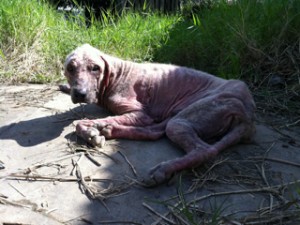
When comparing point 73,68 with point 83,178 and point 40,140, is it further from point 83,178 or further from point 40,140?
point 83,178

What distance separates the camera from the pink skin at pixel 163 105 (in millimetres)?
3074

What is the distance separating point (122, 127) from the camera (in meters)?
3.32

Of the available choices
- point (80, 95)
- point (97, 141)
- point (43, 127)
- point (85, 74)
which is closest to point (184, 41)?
point (85, 74)

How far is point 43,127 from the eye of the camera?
354 cm

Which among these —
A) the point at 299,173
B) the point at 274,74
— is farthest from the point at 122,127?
the point at 274,74

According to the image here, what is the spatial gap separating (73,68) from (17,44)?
2397mm

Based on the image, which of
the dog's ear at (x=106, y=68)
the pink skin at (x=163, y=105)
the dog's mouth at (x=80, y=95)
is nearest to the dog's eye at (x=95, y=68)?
the pink skin at (x=163, y=105)

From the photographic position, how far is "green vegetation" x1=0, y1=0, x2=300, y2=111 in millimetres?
4676

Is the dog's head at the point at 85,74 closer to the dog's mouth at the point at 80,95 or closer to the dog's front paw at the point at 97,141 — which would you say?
the dog's mouth at the point at 80,95

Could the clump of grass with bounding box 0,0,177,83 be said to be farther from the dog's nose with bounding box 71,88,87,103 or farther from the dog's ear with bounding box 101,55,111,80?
the dog's nose with bounding box 71,88,87,103

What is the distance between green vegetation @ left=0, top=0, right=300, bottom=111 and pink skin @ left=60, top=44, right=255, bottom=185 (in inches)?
42.5

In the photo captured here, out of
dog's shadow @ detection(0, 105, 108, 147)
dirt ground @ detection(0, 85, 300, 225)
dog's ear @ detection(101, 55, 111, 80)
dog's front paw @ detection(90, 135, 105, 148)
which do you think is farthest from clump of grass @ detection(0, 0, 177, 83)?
dog's front paw @ detection(90, 135, 105, 148)

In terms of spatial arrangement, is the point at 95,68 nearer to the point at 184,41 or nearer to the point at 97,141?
the point at 97,141

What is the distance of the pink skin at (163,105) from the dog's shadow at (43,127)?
206 millimetres
